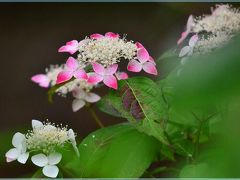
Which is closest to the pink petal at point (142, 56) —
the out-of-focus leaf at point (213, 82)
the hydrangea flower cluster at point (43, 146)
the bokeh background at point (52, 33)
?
the hydrangea flower cluster at point (43, 146)

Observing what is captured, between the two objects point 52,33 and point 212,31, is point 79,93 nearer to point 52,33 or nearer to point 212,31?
point 212,31

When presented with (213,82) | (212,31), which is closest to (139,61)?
(212,31)

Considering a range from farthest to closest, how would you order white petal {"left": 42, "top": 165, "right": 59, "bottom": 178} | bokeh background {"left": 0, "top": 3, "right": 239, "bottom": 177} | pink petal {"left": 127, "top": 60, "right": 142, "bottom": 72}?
1. bokeh background {"left": 0, "top": 3, "right": 239, "bottom": 177}
2. pink petal {"left": 127, "top": 60, "right": 142, "bottom": 72}
3. white petal {"left": 42, "top": 165, "right": 59, "bottom": 178}

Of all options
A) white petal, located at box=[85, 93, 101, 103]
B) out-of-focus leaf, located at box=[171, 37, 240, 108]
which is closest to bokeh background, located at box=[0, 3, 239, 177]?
white petal, located at box=[85, 93, 101, 103]

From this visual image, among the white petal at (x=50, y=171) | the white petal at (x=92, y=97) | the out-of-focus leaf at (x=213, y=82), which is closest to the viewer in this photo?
the out-of-focus leaf at (x=213, y=82)

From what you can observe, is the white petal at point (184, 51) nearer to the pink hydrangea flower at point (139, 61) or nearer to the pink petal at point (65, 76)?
the pink hydrangea flower at point (139, 61)

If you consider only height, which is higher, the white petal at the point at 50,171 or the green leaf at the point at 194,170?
the white petal at the point at 50,171

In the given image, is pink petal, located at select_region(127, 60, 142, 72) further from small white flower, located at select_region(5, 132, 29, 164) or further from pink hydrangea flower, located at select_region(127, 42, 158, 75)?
small white flower, located at select_region(5, 132, 29, 164)
